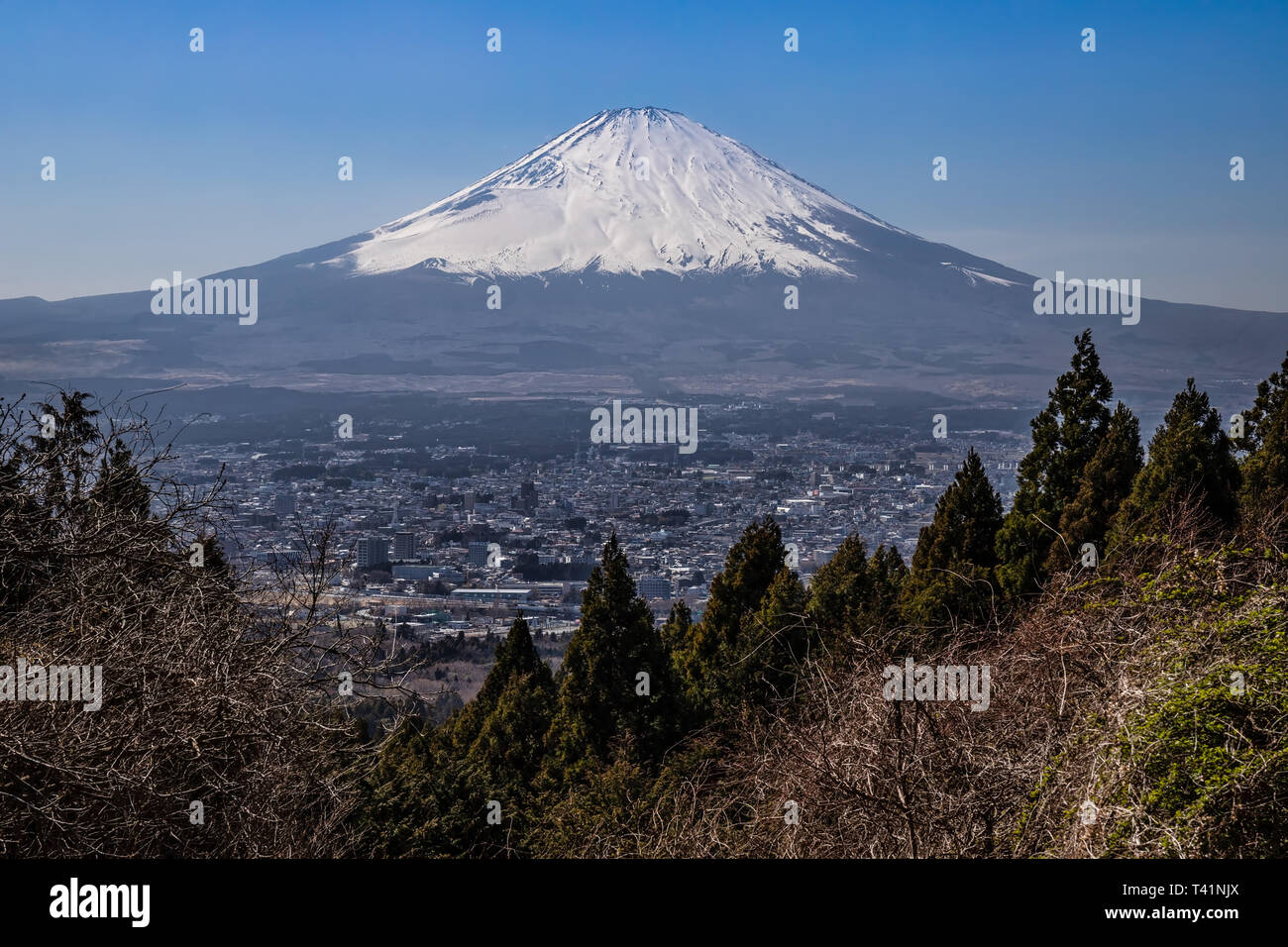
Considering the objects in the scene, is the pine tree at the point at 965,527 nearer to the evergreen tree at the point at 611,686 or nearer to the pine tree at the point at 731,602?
the pine tree at the point at 731,602

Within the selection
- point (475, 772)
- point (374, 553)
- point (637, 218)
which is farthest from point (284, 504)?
point (637, 218)

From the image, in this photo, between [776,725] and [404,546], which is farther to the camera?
[404,546]

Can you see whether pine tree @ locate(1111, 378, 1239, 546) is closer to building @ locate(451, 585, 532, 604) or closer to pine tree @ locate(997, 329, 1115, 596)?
pine tree @ locate(997, 329, 1115, 596)

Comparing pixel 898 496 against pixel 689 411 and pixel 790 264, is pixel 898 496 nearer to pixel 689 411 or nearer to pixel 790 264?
pixel 689 411

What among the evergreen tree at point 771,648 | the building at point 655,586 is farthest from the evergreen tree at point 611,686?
the building at point 655,586

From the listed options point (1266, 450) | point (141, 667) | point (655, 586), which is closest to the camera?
point (141, 667)

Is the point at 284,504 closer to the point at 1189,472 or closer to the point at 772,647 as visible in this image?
the point at 772,647

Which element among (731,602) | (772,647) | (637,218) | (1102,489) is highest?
(637,218)
